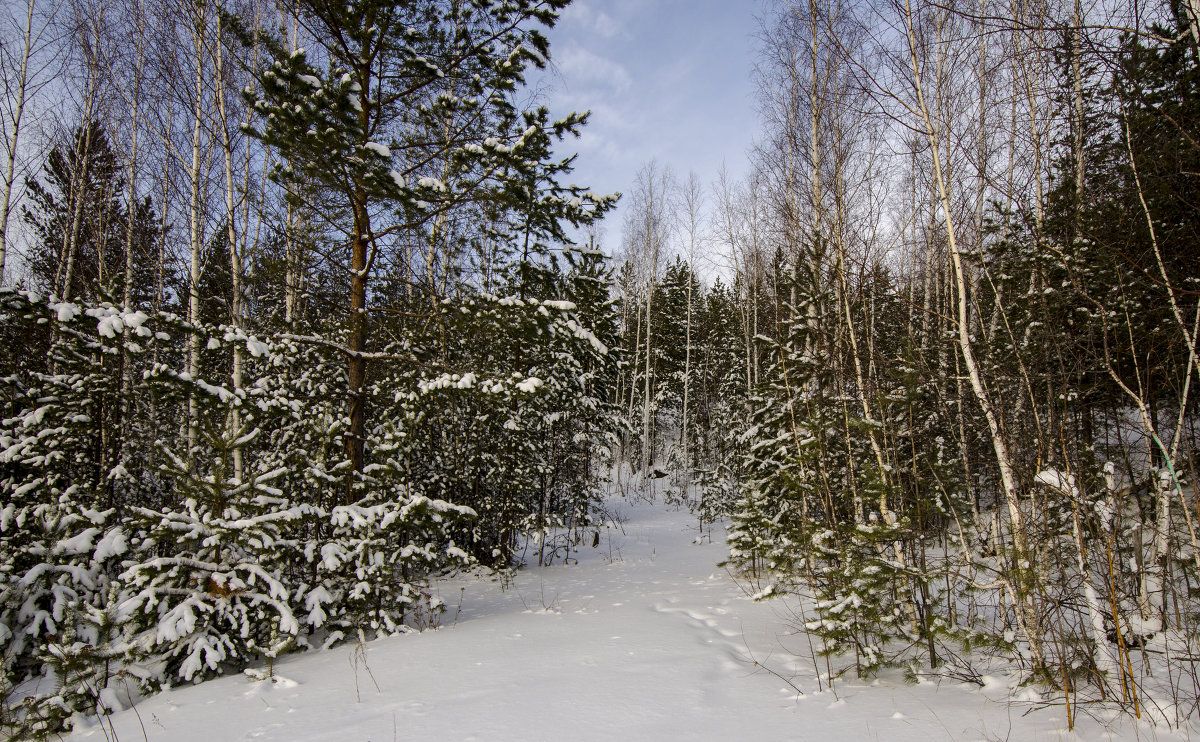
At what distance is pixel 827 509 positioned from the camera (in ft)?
16.1

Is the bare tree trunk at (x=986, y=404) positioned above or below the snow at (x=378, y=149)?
below

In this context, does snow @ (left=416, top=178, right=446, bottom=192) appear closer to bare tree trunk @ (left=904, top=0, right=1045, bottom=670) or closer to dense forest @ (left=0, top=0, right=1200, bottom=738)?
dense forest @ (left=0, top=0, right=1200, bottom=738)

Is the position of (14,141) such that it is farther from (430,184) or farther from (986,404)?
(986,404)

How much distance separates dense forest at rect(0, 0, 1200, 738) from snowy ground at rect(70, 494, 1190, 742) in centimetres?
28

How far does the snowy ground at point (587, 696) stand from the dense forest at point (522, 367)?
0.92ft

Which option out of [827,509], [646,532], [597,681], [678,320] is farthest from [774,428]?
[678,320]

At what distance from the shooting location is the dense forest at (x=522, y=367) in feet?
12.1

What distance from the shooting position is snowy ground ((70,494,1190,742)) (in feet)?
10.1

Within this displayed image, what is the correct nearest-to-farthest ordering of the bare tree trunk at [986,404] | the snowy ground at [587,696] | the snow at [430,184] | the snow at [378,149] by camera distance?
the snowy ground at [587,696]
the bare tree trunk at [986,404]
the snow at [378,149]
the snow at [430,184]

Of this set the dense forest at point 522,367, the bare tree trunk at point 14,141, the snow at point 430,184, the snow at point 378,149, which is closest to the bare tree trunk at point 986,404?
the dense forest at point 522,367

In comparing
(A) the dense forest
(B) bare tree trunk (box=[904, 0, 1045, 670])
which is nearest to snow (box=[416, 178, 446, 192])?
(A) the dense forest

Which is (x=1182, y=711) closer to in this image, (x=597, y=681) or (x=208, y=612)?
(x=597, y=681)

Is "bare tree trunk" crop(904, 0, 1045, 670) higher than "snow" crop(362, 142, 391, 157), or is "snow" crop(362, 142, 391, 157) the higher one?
"snow" crop(362, 142, 391, 157)

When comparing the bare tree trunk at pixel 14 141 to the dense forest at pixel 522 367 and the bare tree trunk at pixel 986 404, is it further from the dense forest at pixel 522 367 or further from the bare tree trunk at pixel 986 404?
the bare tree trunk at pixel 986 404
